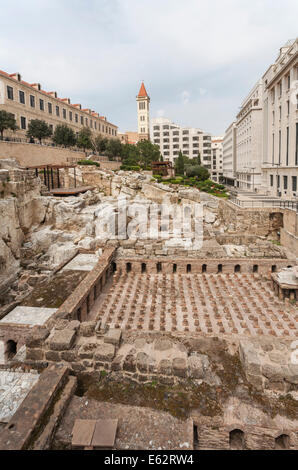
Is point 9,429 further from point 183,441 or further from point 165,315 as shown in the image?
point 165,315

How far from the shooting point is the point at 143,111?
267 ft

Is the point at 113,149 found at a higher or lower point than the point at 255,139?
higher

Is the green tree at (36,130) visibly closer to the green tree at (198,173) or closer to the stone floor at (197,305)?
the green tree at (198,173)

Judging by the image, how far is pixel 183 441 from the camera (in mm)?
3770

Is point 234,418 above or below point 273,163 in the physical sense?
below

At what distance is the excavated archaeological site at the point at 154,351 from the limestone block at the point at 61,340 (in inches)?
1.3

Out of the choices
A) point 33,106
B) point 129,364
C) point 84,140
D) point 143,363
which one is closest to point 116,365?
point 129,364

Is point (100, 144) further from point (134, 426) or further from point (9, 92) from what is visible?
point (134, 426)

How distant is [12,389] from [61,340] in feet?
3.88

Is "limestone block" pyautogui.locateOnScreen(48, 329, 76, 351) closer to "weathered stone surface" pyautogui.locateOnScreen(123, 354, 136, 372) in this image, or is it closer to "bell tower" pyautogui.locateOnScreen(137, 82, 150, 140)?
"weathered stone surface" pyautogui.locateOnScreen(123, 354, 136, 372)

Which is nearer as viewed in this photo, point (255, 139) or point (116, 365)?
point (116, 365)

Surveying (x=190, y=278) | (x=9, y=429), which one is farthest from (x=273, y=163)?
(x=9, y=429)

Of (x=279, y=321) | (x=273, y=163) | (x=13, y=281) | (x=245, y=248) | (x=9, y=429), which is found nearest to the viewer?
(x=9, y=429)
